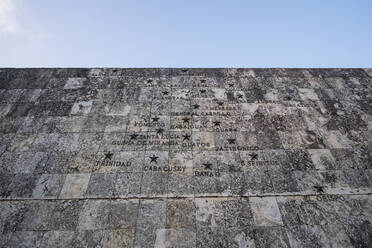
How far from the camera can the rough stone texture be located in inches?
242

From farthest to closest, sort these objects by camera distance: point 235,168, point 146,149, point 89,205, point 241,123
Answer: point 241,123
point 146,149
point 235,168
point 89,205

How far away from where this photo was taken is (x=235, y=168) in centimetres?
746

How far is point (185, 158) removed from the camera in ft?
25.3

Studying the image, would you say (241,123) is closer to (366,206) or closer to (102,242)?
(366,206)

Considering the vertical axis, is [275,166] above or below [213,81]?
below

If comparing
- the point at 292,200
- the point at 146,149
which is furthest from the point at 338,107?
the point at 146,149

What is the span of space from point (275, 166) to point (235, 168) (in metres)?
1.36

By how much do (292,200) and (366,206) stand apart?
85.7 inches

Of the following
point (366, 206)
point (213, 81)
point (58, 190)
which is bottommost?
point (366, 206)

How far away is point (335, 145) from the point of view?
820 cm

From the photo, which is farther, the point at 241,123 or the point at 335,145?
the point at 241,123

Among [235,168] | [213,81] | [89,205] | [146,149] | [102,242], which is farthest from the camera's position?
[213,81]

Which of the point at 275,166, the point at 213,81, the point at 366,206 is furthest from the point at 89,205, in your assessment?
the point at 366,206

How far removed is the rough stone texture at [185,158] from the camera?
614 cm
